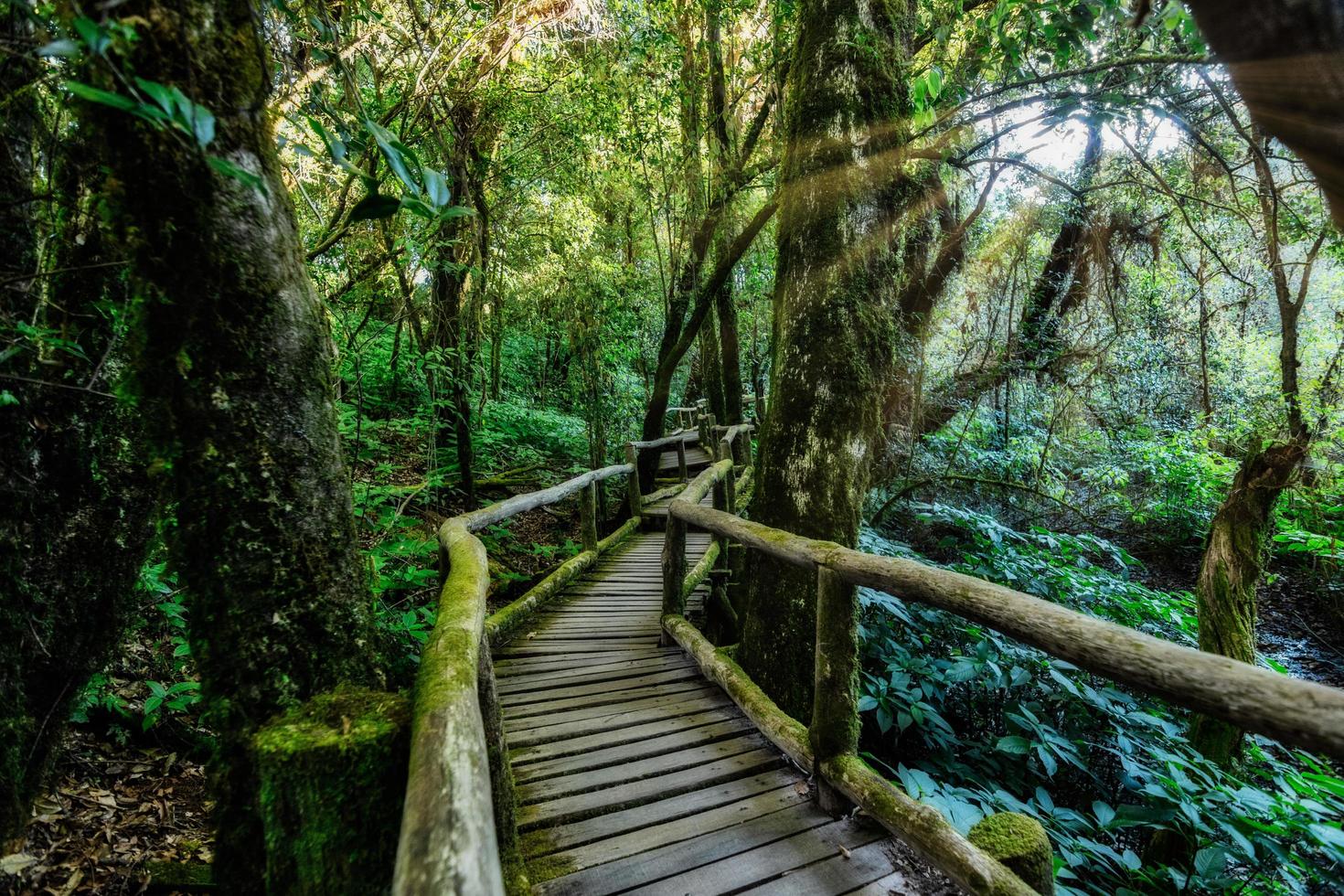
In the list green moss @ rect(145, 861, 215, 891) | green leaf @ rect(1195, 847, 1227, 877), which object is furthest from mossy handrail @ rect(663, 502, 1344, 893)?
green moss @ rect(145, 861, 215, 891)

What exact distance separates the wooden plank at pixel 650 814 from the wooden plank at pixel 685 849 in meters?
0.07

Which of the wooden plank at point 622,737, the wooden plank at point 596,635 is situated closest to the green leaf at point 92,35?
the wooden plank at point 622,737

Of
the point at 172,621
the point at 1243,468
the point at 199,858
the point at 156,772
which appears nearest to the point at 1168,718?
the point at 1243,468

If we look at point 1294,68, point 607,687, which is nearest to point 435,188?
point 1294,68

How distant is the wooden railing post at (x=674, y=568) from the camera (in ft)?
15.2

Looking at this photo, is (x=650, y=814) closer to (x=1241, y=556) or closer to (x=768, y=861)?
(x=768, y=861)

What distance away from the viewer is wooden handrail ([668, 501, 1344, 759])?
1.15 metres

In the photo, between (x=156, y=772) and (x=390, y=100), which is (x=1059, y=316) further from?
(x=156, y=772)

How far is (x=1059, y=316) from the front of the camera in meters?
10.9

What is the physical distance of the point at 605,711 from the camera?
3.67 metres

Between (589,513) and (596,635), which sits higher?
(589,513)

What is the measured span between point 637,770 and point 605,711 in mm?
690

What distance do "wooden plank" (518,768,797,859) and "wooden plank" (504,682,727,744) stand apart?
79 centimetres

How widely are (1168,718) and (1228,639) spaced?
710mm
